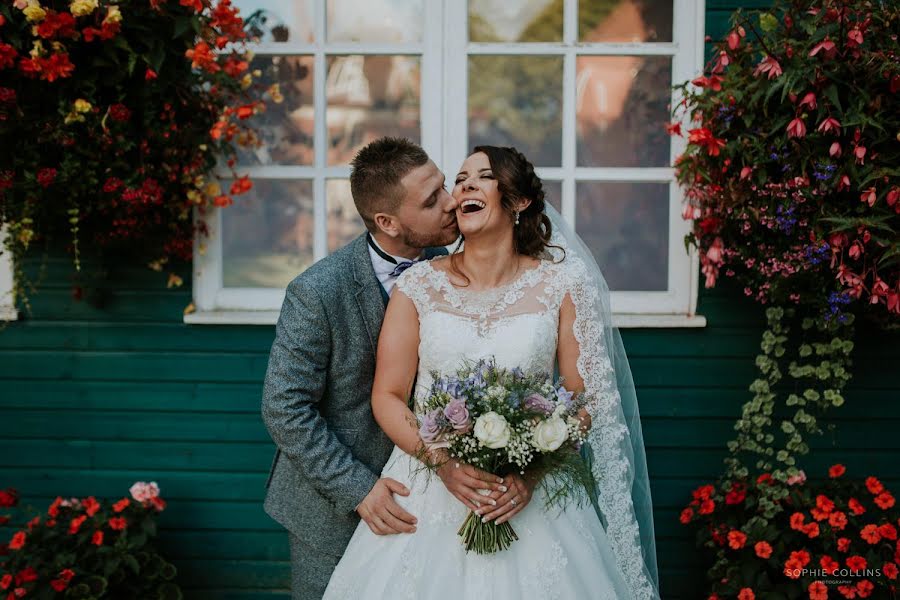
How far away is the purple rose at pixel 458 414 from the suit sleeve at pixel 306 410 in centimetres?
54

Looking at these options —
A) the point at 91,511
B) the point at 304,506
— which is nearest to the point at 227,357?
the point at 91,511

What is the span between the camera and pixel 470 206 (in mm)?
2420

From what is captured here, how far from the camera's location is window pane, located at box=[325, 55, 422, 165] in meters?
3.51

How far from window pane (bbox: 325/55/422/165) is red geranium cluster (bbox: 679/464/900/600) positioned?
6.49 ft

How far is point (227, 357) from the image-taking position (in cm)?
351

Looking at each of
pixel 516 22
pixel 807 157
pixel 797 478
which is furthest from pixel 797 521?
pixel 516 22

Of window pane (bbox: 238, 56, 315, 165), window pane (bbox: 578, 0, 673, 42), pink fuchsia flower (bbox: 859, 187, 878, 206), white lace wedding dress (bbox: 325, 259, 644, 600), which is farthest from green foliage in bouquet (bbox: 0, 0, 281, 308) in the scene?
pink fuchsia flower (bbox: 859, 187, 878, 206)

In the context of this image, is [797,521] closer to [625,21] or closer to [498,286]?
[498,286]

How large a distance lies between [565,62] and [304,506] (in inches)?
82.0

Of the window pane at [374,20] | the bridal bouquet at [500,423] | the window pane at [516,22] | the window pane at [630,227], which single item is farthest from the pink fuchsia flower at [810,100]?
the window pane at [374,20]

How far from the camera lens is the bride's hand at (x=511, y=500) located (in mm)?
2131

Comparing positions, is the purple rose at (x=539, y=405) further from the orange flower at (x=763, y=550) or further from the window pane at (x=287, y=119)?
the window pane at (x=287, y=119)

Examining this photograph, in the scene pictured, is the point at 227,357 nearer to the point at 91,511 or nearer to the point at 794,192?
the point at 91,511

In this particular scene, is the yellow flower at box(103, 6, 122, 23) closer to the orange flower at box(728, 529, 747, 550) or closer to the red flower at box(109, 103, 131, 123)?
the red flower at box(109, 103, 131, 123)
